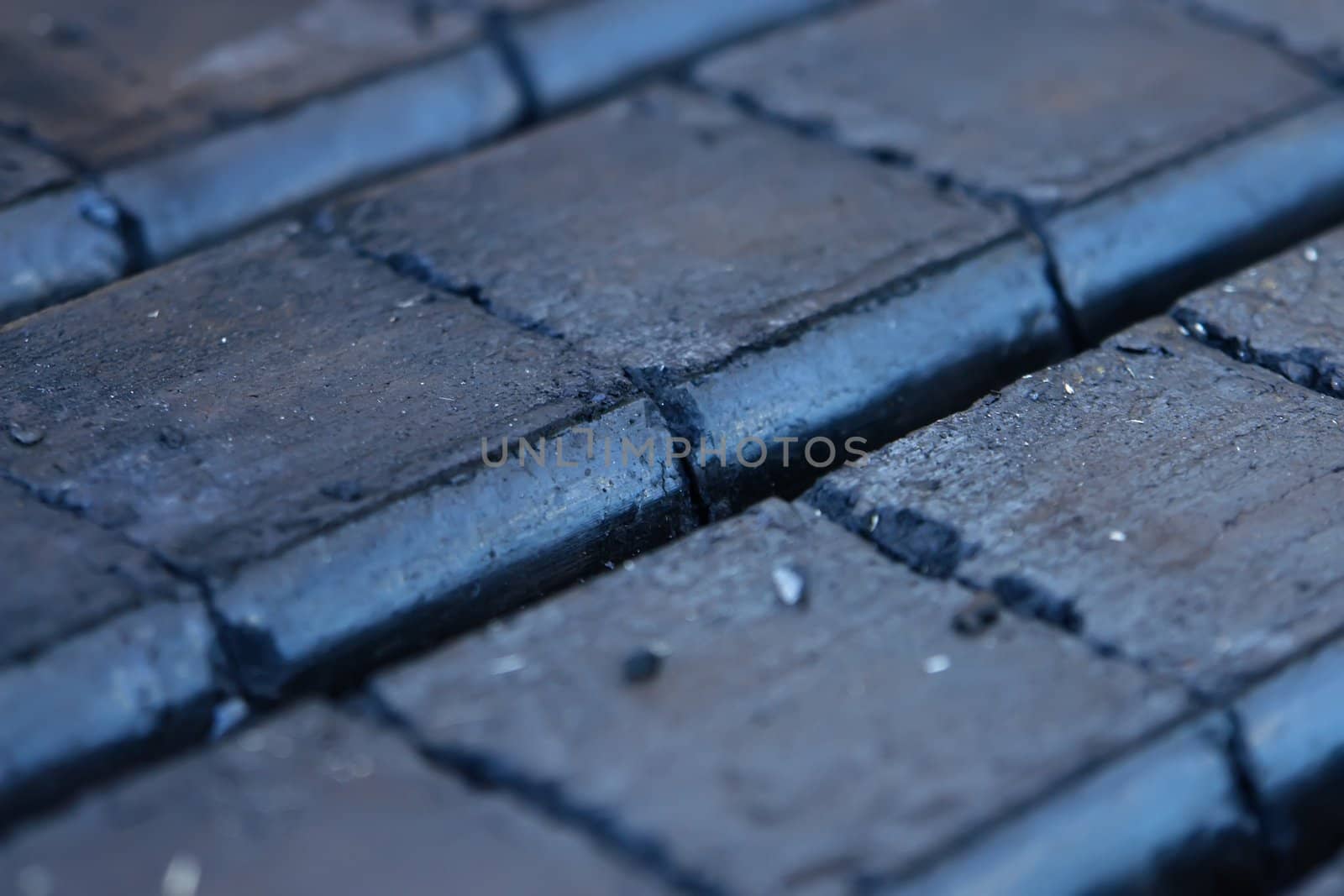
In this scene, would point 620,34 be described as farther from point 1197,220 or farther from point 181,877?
point 181,877

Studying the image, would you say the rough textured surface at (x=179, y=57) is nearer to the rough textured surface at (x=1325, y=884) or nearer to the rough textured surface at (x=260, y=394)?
the rough textured surface at (x=260, y=394)

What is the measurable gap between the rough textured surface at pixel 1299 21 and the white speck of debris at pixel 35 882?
1.87 meters

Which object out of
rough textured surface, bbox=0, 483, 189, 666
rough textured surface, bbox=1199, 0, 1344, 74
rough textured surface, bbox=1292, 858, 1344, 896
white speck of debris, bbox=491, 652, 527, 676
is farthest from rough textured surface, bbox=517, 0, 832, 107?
rough textured surface, bbox=1292, 858, 1344, 896

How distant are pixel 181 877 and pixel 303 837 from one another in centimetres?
8

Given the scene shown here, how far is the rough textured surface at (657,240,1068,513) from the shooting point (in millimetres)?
1515

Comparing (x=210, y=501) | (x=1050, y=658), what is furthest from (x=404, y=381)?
(x=1050, y=658)

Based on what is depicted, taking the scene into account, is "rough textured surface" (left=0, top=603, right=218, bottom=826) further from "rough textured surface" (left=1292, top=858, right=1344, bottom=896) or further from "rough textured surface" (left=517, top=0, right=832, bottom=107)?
"rough textured surface" (left=517, top=0, right=832, bottom=107)

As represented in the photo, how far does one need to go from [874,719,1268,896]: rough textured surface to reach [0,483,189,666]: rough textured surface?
2.14ft

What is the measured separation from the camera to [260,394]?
1.51m

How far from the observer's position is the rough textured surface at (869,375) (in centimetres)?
151

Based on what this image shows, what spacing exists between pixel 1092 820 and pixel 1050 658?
148mm

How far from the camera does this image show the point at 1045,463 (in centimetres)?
140

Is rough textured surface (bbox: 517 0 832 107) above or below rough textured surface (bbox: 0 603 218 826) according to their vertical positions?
above

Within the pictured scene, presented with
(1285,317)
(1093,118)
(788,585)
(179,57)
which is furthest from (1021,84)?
(179,57)
